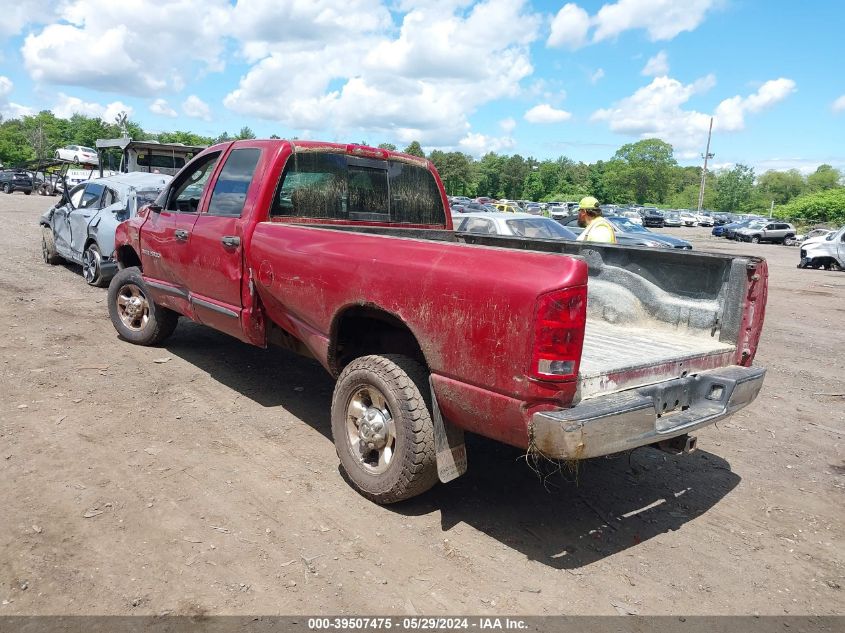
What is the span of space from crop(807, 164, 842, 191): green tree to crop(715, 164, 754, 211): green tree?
14.8 meters

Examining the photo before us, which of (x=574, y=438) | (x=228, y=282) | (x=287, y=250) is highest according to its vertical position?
(x=287, y=250)

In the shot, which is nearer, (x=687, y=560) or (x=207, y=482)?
(x=687, y=560)

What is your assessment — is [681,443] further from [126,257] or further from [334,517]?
[126,257]

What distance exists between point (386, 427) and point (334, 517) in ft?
1.90

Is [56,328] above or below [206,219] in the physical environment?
below

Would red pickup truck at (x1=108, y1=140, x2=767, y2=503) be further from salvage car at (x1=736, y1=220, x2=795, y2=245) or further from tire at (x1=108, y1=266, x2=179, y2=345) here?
salvage car at (x1=736, y1=220, x2=795, y2=245)

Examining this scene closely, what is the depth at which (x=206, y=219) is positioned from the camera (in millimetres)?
5191

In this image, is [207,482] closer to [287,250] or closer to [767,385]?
[287,250]

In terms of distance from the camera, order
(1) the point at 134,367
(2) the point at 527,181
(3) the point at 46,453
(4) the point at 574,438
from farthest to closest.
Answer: (2) the point at 527,181, (1) the point at 134,367, (3) the point at 46,453, (4) the point at 574,438

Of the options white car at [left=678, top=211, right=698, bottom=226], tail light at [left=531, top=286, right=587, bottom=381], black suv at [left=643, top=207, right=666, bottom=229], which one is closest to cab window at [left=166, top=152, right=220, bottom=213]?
tail light at [left=531, top=286, right=587, bottom=381]

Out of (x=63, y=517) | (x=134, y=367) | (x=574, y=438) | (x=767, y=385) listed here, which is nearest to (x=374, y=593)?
(x=574, y=438)

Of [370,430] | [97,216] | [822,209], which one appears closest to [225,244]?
[370,430]

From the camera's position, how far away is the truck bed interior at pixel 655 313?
344 cm

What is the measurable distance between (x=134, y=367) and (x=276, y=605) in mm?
3947
